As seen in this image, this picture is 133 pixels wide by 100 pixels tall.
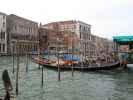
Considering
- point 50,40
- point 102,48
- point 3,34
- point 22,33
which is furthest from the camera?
point 102,48

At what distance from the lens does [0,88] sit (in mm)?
16562

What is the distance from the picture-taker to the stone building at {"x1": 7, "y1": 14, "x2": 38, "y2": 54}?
69.9 m

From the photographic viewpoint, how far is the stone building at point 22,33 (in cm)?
6988

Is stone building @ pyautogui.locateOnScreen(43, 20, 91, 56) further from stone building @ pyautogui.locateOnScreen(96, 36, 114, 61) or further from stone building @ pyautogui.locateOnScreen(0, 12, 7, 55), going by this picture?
stone building @ pyautogui.locateOnScreen(0, 12, 7, 55)

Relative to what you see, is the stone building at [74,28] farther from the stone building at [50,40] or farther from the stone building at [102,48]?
the stone building at [102,48]

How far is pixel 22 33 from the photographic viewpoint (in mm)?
74938

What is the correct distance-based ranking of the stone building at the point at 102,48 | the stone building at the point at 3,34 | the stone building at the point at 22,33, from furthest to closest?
the stone building at the point at 22,33 → the stone building at the point at 3,34 → the stone building at the point at 102,48

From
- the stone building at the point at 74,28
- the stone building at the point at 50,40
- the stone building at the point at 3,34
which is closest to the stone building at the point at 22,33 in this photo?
the stone building at the point at 3,34

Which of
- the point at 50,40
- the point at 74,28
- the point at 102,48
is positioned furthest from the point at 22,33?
the point at 102,48

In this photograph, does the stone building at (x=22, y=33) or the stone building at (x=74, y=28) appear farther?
the stone building at (x=74, y=28)

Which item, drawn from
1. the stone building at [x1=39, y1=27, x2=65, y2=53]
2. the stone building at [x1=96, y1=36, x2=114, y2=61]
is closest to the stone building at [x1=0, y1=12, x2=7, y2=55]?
the stone building at [x1=39, y1=27, x2=65, y2=53]

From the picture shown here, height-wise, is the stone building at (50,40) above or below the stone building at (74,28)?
below

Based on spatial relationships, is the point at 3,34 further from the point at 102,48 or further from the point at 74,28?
the point at 102,48

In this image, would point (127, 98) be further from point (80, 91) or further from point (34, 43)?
point (34, 43)
